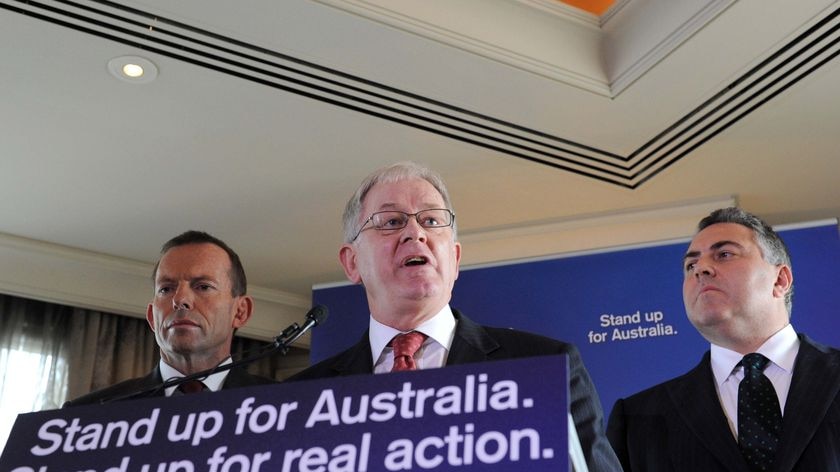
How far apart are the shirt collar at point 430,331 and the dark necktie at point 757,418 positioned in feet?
2.54

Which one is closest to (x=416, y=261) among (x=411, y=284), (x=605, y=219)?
(x=411, y=284)

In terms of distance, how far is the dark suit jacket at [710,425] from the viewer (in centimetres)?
210

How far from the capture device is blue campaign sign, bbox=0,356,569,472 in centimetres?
113

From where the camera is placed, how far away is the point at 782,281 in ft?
8.80

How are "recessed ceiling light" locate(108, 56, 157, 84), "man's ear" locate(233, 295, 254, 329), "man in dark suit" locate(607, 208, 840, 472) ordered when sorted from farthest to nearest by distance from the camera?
"recessed ceiling light" locate(108, 56, 157, 84) < "man's ear" locate(233, 295, 254, 329) < "man in dark suit" locate(607, 208, 840, 472)

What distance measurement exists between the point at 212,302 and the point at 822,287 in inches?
104

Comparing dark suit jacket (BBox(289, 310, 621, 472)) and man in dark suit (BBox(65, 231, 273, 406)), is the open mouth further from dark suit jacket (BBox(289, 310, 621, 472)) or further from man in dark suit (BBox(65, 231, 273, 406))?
man in dark suit (BBox(65, 231, 273, 406))

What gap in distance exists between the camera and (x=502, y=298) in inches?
183

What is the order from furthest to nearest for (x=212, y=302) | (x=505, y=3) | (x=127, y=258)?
(x=127, y=258) < (x=505, y=3) < (x=212, y=302)

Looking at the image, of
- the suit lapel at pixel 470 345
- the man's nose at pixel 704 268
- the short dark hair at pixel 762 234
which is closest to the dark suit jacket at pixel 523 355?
the suit lapel at pixel 470 345

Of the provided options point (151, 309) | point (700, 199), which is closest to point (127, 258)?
point (151, 309)

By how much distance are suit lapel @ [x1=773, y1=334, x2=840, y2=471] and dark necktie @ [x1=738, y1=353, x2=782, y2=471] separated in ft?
0.10

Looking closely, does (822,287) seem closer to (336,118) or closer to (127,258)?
(336,118)

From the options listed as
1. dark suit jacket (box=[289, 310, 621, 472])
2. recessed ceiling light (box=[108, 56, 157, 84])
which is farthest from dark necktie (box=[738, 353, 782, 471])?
recessed ceiling light (box=[108, 56, 157, 84])
